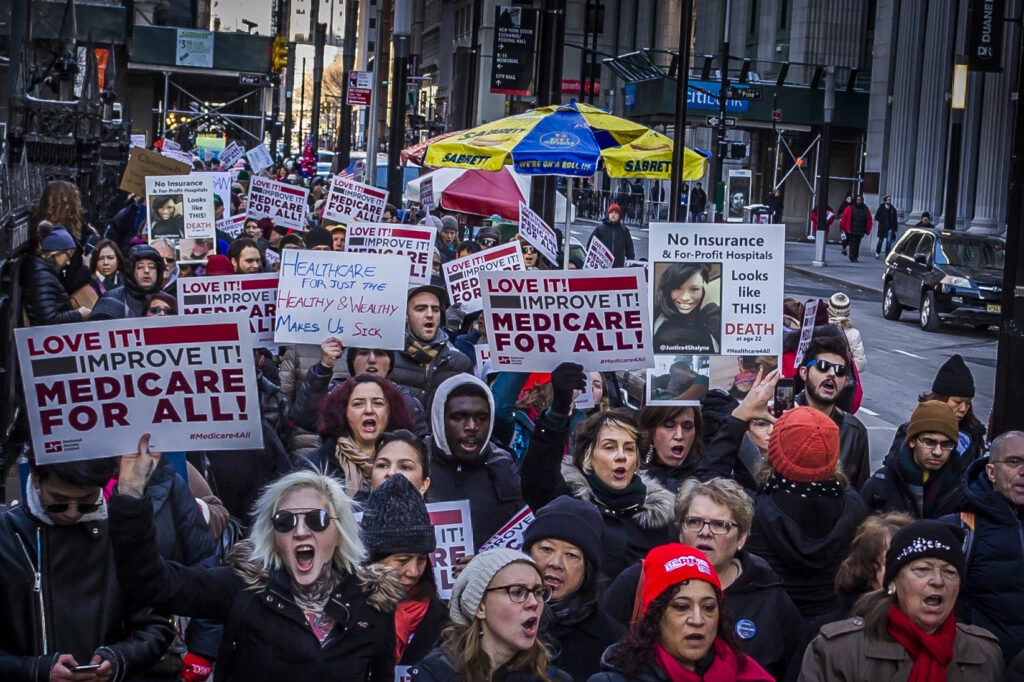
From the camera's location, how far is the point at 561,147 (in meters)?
14.6

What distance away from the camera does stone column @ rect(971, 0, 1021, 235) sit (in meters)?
38.9

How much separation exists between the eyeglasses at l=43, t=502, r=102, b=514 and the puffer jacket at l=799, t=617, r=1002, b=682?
7.43ft

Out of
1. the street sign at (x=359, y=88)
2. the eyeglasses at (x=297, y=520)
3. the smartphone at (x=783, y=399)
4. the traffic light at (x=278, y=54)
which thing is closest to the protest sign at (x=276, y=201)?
the smartphone at (x=783, y=399)

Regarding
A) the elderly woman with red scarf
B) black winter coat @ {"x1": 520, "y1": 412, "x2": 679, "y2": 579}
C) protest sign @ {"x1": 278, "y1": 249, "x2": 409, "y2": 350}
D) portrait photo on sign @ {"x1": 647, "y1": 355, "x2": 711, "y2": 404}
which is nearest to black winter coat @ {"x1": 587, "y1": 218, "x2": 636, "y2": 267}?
protest sign @ {"x1": 278, "y1": 249, "x2": 409, "y2": 350}

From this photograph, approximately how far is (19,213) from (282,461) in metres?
5.04

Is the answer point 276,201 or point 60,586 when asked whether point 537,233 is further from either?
point 60,586

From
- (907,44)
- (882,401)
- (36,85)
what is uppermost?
(907,44)

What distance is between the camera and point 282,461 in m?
7.07

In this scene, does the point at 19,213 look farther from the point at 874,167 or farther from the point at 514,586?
the point at 874,167

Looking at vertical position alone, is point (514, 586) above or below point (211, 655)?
above

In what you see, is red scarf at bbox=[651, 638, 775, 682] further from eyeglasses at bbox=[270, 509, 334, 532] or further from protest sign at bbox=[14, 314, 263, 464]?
protest sign at bbox=[14, 314, 263, 464]

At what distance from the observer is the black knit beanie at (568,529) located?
5020 mm

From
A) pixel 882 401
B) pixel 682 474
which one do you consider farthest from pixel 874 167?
pixel 682 474

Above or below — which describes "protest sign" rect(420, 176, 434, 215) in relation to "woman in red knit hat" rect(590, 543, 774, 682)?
above
